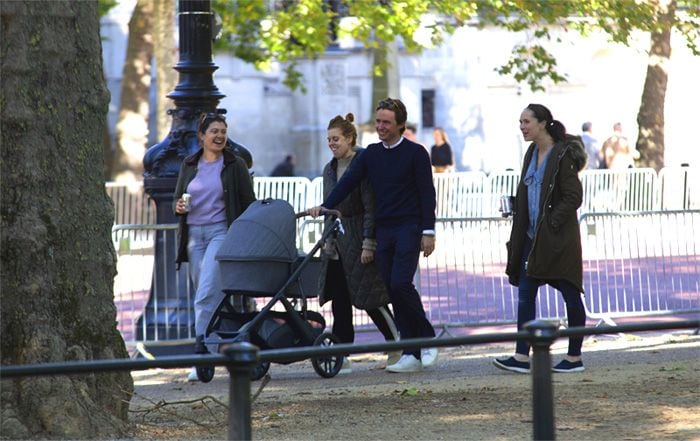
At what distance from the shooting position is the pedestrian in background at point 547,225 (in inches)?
397

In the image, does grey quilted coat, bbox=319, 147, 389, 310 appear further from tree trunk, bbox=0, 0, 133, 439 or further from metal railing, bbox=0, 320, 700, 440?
metal railing, bbox=0, 320, 700, 440

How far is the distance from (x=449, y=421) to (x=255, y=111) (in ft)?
127

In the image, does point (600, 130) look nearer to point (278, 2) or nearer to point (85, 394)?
point (278, 2)

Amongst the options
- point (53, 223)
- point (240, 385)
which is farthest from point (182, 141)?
point (240, 385)

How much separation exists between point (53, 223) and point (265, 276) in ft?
8.39

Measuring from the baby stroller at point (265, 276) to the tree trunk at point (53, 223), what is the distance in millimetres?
2108

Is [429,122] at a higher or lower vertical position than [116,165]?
higher

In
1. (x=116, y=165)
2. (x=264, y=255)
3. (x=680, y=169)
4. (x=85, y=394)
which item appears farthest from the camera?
(x=116, y=165)

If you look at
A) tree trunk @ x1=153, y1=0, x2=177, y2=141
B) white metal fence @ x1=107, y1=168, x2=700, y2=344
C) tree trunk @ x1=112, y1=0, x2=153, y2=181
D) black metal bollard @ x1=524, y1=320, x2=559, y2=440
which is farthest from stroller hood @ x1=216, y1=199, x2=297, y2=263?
tree trunk @ x1=112, y1=0, x2=153, y2=181

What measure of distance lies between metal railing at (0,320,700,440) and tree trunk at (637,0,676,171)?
77.3 ft

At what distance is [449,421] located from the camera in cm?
823

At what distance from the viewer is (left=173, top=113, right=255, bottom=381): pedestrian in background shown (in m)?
10.5

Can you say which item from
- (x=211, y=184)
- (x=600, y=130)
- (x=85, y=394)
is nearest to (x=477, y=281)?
(x=211, y=184)

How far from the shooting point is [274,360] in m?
5.00
